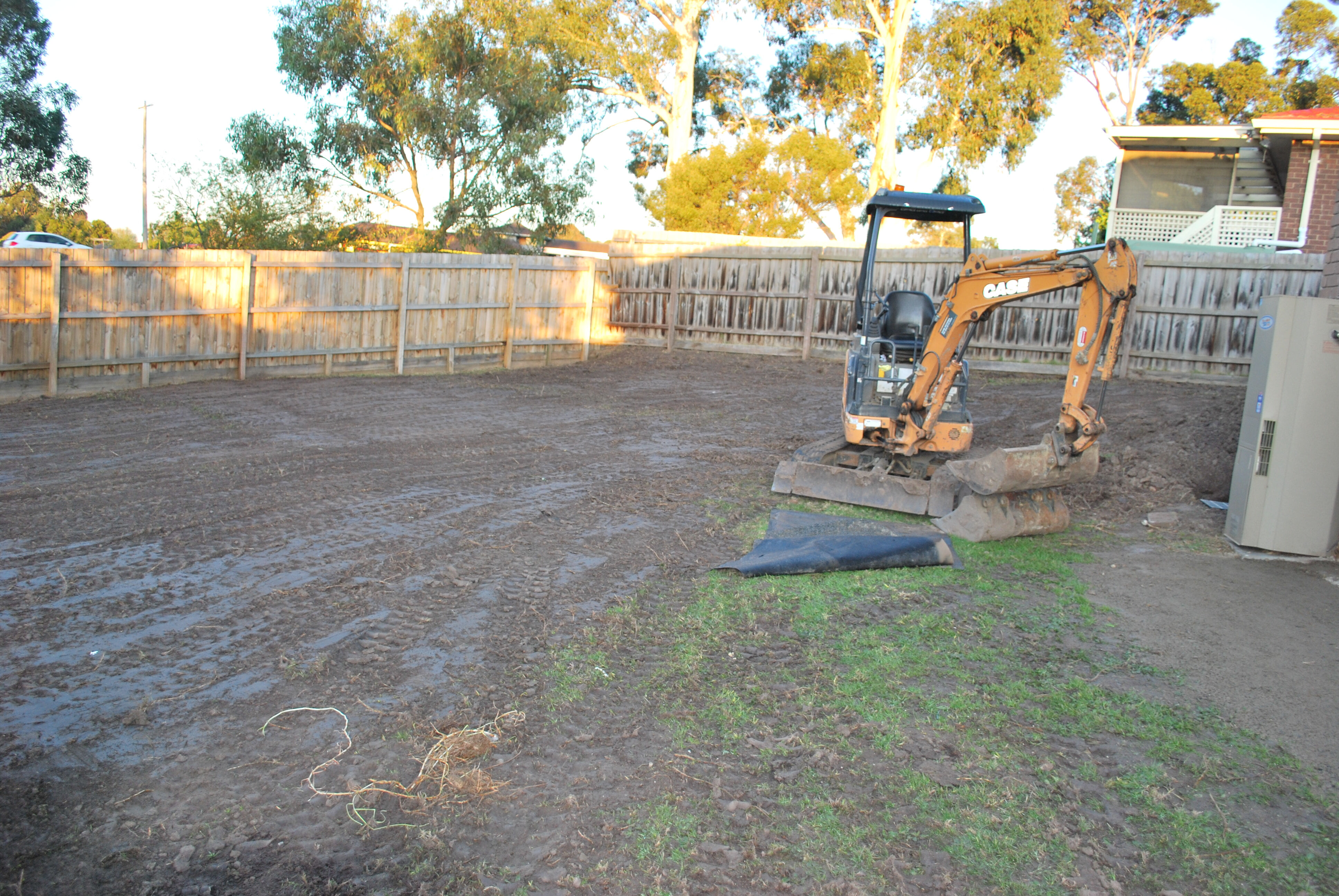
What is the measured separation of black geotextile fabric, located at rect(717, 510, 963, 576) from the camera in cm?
659

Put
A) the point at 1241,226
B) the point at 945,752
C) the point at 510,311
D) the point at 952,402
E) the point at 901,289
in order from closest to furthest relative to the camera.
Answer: the point at 945,752 < the point at 952,402 < the point at 901,289 < the point at 510,311 < the point at 1241,226

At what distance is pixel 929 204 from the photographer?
9.21 meters

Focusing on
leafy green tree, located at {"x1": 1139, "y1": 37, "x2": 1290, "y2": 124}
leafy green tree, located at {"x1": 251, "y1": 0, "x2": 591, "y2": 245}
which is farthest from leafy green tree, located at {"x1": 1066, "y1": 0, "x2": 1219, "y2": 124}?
leafy green tree, located at {"x1": 251, "y1": 0, "x2": 591, "y2": 245}

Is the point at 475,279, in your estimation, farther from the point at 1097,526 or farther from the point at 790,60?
the point at 790,60

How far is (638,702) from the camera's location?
4535 millimetres

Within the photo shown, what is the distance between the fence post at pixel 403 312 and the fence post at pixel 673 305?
638cm

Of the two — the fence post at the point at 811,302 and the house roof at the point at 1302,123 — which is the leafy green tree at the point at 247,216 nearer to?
the fence post at the point at 811,302

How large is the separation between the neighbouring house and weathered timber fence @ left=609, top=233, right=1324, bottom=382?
15.8ft

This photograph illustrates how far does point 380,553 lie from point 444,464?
9.60ft

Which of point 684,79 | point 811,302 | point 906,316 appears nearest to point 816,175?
point 684,79

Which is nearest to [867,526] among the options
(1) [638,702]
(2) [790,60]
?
(1) [638,702]

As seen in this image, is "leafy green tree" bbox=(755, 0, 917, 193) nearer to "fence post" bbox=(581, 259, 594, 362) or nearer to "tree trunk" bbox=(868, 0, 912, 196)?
"tree trunk" bbox=(868, 0, 912, 196)

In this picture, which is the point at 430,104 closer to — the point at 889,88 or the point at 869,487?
the point at 889,88

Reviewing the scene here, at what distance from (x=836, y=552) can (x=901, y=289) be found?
38.3 feet
